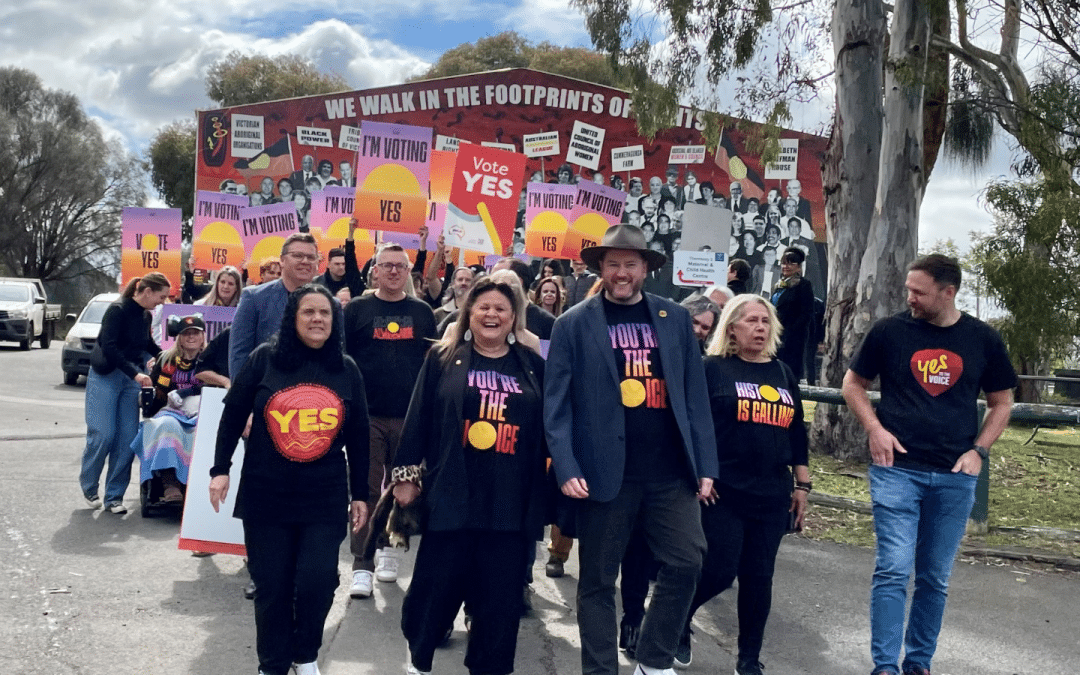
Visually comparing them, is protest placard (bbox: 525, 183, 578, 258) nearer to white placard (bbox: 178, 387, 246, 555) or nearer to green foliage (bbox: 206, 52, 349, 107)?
white placard (bbox: 178, 387, 246, 555)

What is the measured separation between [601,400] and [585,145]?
78.6 feet

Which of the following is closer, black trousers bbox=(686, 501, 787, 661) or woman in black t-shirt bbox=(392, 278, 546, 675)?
woman in black t-shirt bbox=(392, 278, 546, 675)

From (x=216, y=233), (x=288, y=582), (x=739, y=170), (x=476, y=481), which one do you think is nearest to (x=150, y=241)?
(x=216, y=233)

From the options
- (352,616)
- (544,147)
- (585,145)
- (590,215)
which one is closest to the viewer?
(352,616)

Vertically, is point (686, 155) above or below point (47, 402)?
above

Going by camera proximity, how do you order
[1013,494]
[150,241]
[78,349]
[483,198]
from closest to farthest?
[1013,494]
[483,198]
[150,241]
[78,349]

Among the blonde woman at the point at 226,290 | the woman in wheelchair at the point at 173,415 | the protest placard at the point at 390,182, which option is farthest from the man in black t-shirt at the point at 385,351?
the protest placard at the point at 390,182

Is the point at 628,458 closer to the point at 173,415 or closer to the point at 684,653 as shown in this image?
the point at 684,653

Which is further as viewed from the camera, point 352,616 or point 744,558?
point 352,616

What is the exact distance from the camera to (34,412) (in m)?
14.8

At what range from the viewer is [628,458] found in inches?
183

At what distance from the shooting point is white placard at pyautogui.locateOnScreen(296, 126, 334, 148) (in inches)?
1142

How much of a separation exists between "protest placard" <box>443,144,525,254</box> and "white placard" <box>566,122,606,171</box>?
1700cm

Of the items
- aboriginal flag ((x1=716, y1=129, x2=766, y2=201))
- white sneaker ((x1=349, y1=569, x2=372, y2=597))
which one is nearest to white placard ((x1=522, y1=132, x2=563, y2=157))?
aboriginal flag ((x1=716, y1=129, x2=766, y2=201))
